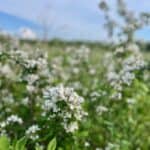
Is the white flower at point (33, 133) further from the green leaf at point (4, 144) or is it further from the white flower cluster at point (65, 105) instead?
the green leaf at point (4, 144)

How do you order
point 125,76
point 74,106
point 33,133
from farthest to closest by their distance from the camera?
point 125,76 < point 33,133 < point 74,106

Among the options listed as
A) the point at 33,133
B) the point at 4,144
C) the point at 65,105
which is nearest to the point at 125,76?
the point at 33,133

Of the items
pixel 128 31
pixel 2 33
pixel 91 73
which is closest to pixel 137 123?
pixel 128 31

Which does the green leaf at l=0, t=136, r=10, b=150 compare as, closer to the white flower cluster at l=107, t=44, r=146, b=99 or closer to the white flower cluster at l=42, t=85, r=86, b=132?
the white flower cluster at l=42, t=85, r=86, b=132

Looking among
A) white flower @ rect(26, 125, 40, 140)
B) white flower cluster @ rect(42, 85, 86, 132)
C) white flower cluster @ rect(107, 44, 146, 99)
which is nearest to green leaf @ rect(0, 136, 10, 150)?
white flower cluster @ rect(42, 85, 86, 132)

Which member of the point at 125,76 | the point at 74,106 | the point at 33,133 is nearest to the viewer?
the point at 74,106

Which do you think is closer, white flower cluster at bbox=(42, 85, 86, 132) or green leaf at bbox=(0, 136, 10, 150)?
green leaf at bbox=(0, 136, 10, 150)

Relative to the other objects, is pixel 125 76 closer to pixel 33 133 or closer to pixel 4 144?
pixel 33 133

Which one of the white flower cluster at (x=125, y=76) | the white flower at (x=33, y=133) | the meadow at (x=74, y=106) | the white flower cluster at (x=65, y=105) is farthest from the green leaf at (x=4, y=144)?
the white flower cluster at (x=125, y=76)

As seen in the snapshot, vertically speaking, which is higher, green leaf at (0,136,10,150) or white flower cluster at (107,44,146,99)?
white flower cluster at (107,44,146,99)

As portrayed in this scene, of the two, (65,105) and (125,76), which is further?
(125,76)
